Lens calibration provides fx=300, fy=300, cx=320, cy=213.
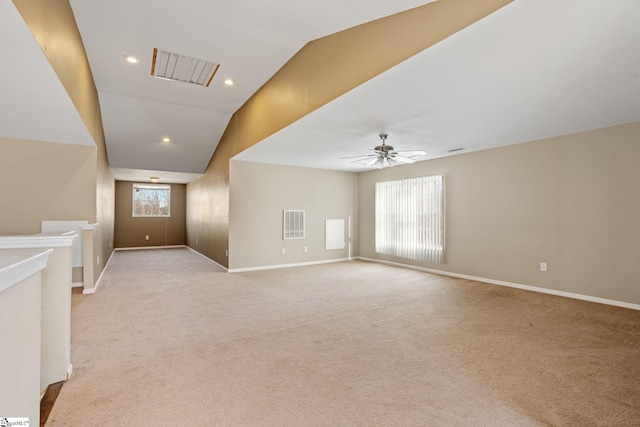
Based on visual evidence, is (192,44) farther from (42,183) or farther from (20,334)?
(20,334)

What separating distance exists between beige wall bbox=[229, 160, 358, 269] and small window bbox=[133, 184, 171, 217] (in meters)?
6.05

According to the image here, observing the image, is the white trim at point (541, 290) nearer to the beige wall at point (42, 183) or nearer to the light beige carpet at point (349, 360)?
the light beige carpet at point (349, 360)

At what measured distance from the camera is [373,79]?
269 centimetres

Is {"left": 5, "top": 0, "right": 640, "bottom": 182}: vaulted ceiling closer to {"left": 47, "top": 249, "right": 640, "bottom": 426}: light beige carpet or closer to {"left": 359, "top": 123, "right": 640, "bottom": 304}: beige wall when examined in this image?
{"left": 359, "top": 123, "right": 640, "bottom": 304}: beige wall

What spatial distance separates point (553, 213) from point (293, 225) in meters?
4.96

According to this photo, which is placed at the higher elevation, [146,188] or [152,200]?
[146,188]

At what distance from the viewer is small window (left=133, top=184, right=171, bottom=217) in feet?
35.1

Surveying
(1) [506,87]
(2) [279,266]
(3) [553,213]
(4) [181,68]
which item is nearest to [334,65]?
(1) [506,87]

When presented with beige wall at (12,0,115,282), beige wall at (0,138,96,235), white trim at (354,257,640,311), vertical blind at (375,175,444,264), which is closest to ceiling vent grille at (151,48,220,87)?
beige wall at (12,0,115,282)

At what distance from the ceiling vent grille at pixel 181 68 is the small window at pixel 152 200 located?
7517 millimetres

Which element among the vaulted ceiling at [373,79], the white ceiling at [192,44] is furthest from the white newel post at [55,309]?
the white ceiling at [192,44]

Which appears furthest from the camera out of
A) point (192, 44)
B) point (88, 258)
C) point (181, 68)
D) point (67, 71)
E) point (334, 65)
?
point (88, 258)

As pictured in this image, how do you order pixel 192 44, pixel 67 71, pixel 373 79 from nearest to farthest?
pixel 373 79, pixel 67 71, pixel 192 44

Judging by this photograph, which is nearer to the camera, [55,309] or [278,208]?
[55,309]
